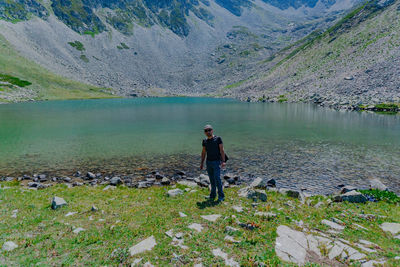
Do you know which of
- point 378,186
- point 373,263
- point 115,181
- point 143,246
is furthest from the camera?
point 115,181

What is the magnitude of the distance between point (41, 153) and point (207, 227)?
29.4 metres

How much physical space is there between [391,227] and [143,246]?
11677 mm

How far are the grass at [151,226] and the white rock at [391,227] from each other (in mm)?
289

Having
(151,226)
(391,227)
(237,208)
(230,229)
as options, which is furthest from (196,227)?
(391,227)

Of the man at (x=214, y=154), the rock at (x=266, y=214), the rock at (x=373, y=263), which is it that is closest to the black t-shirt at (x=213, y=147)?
the man at (x=214, y=154)

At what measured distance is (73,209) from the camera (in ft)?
44.0

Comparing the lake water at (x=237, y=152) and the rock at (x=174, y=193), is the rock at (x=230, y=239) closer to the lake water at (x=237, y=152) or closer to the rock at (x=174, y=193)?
the rock at (x=174, y=193)

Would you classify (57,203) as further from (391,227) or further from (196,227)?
(391,227)

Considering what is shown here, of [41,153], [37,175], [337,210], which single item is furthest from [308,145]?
[41,153]

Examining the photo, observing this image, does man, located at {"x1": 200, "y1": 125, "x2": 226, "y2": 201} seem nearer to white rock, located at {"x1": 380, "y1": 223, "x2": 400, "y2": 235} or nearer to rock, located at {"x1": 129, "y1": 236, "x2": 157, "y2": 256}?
rock, located at {"x1": 129, "y1": 236, "x2": 157, "y2": 256}

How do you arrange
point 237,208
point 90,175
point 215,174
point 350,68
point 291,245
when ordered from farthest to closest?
1. point 350,68
2. point 90,175
3. point 215,174
4. point 237,208
5. point 291,245

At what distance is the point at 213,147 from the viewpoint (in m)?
14.2

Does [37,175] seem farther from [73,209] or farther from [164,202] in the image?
[164,202]

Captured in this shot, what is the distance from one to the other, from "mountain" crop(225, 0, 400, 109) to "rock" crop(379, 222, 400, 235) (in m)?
77.6
